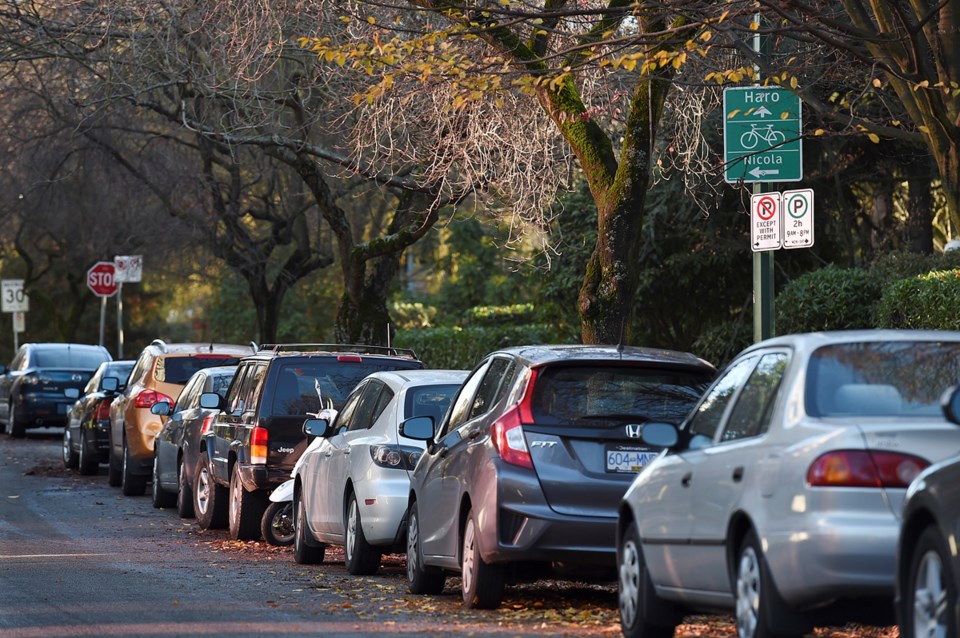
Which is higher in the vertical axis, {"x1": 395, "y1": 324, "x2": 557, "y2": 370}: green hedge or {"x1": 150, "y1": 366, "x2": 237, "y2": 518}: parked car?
{"x1": 395, "y1": 324, "x2": 557, "y2": 370}: green hedge

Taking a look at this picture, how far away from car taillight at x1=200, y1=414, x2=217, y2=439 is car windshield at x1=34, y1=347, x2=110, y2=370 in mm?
14874

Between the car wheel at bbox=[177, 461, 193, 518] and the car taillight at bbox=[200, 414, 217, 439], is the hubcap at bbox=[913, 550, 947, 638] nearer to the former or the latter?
the car taillight at bbox=[200, 414, 217, 439]

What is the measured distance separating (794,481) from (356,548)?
612cm

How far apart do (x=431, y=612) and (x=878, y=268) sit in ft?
36.2

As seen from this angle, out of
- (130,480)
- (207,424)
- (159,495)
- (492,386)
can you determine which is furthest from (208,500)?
(492,386)

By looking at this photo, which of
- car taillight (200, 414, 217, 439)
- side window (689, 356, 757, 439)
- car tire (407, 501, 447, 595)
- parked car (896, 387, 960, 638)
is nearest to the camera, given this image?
parked car (896, 387, 960, 638)

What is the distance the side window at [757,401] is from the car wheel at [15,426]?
25.2m

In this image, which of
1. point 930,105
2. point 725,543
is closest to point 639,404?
point 725,543

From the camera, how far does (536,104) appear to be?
1869cm

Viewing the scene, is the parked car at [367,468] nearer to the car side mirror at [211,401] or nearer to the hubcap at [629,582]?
the car side mirror at [211,401]

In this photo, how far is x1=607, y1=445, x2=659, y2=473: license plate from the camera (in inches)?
384

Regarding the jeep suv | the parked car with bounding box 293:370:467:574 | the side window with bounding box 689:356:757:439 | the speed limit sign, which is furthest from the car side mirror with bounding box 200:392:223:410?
the speed limit sign

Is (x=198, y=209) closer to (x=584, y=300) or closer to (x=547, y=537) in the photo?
(x=584, y=300)

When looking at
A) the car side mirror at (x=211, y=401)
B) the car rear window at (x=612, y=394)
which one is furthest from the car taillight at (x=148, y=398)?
the car rear window at (x=612, y=394)
